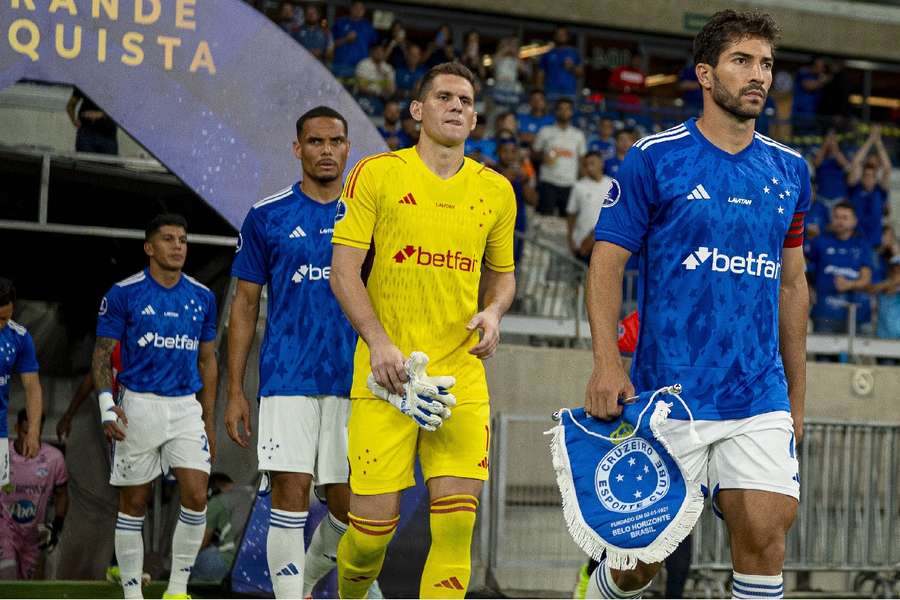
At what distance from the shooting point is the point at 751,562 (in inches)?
205

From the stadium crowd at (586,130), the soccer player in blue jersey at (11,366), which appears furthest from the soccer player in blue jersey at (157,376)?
the stadium crowd at (586,130)

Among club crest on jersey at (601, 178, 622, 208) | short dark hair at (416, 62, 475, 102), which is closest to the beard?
club crest on jersey at (601, 178, 622, 208)

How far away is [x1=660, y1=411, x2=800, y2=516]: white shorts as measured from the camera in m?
5.21

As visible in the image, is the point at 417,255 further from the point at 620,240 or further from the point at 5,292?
the point at 5,292

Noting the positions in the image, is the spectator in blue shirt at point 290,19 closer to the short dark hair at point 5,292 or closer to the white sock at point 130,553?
the short dark hair at point 5,292

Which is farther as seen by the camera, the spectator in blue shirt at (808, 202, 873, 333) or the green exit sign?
the green exit sign

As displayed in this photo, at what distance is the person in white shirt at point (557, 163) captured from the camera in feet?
57.5

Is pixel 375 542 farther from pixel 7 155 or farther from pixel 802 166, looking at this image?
pixel 7 155

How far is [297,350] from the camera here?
7.61m

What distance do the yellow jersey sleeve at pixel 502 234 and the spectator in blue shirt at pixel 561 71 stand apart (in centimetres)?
1485

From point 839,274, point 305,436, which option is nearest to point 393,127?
point 839,274

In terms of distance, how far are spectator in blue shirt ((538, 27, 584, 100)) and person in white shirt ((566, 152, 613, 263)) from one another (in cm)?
493

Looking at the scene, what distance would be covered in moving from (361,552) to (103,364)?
4.22 meters

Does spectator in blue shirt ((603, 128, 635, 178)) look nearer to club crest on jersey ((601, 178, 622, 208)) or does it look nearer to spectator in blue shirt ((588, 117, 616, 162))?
spectator in blue shirt ((588, 117, 616, 162))
